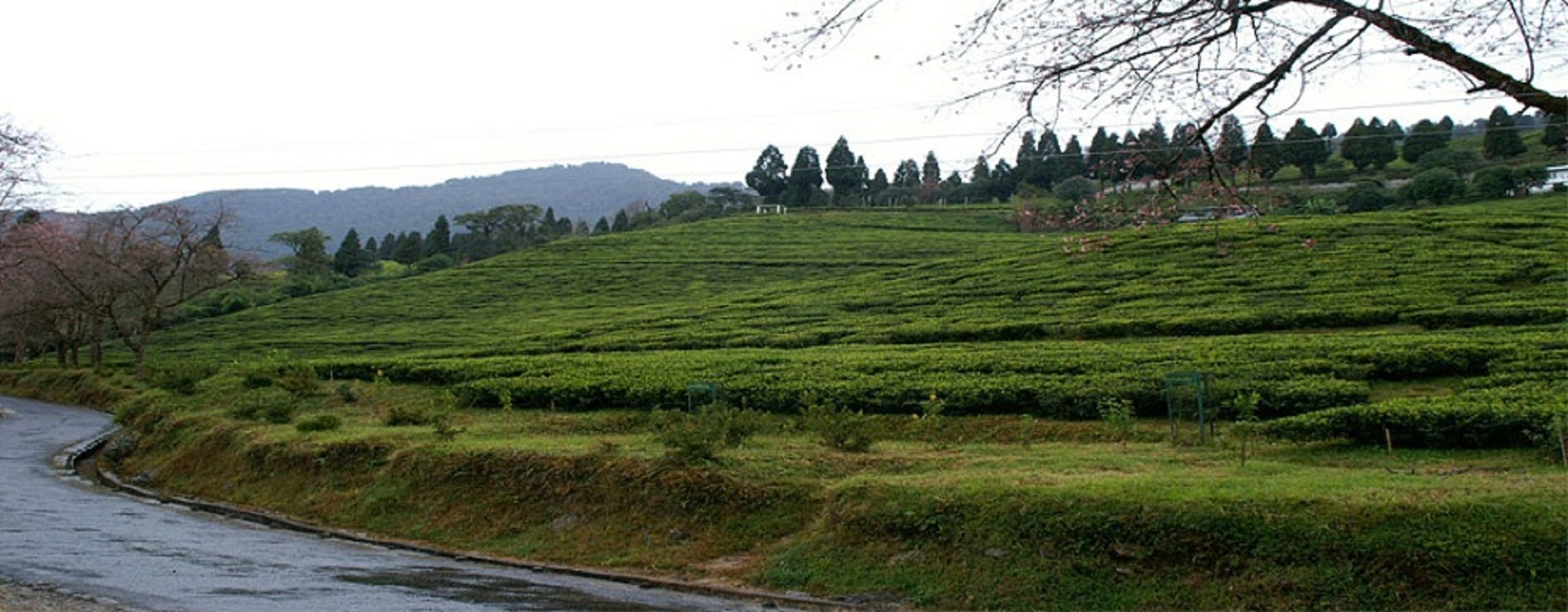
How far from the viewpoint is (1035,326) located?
2691cm

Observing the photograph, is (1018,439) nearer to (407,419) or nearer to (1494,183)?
(407,419)

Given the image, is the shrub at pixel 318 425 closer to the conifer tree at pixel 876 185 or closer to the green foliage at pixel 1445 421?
the green foliage at pixel 1445 421

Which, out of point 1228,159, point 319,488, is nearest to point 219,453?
point 319,488

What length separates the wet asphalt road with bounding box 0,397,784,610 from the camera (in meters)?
9.71

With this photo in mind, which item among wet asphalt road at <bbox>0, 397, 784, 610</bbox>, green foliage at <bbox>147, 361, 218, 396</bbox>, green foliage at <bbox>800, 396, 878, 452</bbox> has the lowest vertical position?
green foliage at <bbox>147, 361, 218, 396</bbox>

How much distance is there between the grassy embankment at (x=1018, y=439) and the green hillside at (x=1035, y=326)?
0.37 ft

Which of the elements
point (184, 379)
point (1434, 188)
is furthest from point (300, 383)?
point (1434, 188)

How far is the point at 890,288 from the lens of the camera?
40594 millimetres

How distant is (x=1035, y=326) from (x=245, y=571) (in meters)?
19.7

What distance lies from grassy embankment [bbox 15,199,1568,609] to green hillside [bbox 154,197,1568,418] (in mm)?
113

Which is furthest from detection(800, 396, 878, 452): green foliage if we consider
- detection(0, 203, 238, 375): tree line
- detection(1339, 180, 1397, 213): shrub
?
detection(1339, 180, 1397, 213): shrub

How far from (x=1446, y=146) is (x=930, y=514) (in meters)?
57.4

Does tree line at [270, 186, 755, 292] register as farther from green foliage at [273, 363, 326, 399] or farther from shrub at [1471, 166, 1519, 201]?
shrub at [1471, 166, 1519, 201]

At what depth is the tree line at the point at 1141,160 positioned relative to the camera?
287 inches
